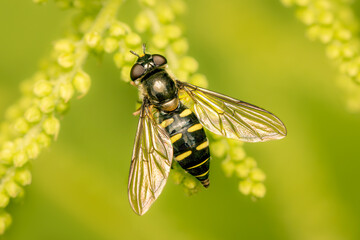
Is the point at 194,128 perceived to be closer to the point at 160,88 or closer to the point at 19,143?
the point at 160,88

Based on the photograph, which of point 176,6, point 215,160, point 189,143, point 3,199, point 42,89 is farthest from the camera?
point 215,160

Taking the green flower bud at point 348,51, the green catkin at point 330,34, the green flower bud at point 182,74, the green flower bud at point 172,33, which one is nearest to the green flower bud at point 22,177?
the green flower bud at point 182,74

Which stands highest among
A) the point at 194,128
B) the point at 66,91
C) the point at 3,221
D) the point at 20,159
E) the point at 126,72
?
the point at 126,72

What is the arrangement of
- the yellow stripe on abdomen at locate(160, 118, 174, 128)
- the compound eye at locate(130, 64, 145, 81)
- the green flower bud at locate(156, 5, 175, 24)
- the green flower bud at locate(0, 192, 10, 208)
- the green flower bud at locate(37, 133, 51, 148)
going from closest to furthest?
the green flower bud at locate(0, 192, 10, 208) < the green flower bud at locate(37, 133, 51, 148) < the green flower bud at locate(156, 5, 175, 24) < the compound eye at locate(130, 64, 145, 81) < the yellow stripe on abdomen at locate(160, 118, 174, 128)

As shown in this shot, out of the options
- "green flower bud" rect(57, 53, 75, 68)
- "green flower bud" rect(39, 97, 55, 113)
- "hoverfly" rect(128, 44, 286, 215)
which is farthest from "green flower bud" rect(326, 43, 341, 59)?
"green flower bud" rect(39, 97, 55, 113)

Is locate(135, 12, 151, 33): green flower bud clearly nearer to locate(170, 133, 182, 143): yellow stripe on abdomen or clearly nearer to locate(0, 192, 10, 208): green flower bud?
locate(170, 133, 182, 143): yellow stripe on abdomen

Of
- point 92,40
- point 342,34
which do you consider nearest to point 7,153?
point 92,40
